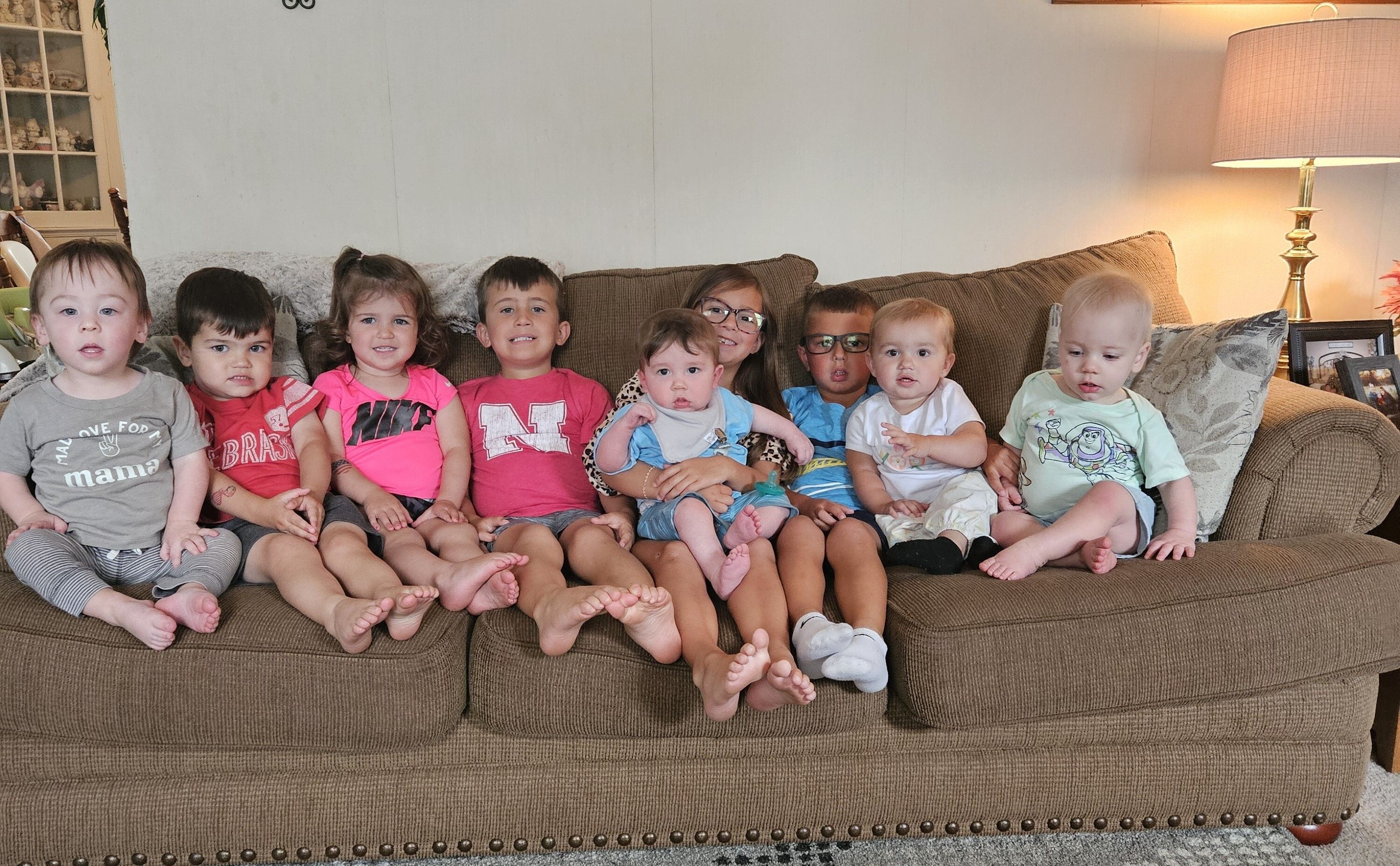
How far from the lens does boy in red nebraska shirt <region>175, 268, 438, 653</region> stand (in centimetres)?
170

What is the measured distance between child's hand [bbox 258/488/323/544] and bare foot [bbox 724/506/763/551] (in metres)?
0.77

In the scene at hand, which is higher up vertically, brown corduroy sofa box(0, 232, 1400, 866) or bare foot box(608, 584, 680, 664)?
bare foot box(608, 584, 680, 664)

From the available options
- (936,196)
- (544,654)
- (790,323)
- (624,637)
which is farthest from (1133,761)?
(936,196)

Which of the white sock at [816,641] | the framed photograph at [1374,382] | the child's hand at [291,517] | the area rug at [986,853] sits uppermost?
the framed photograph at [1374,382]

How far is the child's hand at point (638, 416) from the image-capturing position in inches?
70.5

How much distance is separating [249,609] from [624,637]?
0.62m

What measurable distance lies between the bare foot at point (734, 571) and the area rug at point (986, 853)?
0.45 meters

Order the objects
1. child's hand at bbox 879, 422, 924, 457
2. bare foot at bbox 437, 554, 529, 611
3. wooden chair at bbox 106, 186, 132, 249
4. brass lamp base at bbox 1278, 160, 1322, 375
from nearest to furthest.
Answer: bare foot at bbox 437, 554, 529, 611 < child's hand at bbox 879, 422, 924, 457 < brass lamp base at bbox 1278, 160, 1322, 375 < wooden chair at bbox 106, 186, 132, 249

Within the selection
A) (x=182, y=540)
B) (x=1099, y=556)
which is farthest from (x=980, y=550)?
(x=182, y=540)

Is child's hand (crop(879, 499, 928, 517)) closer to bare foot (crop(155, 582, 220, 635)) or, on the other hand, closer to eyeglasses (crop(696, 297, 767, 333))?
eyeglasses (crop(696, 297, 767, 333))

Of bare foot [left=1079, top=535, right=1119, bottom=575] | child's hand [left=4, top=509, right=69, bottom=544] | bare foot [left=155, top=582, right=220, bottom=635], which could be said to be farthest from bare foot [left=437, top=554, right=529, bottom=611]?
bare foot [left=1079, top=535, right=1119, bottom=575]

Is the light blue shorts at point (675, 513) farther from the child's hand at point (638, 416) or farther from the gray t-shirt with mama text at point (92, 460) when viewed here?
the gray t-shirt with mama text at point (92, 460)

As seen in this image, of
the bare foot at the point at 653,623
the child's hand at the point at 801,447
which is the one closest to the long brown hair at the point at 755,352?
the child's hand at the point at 801,447

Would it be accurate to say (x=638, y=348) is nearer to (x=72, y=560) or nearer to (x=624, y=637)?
(x=624, y=637)
